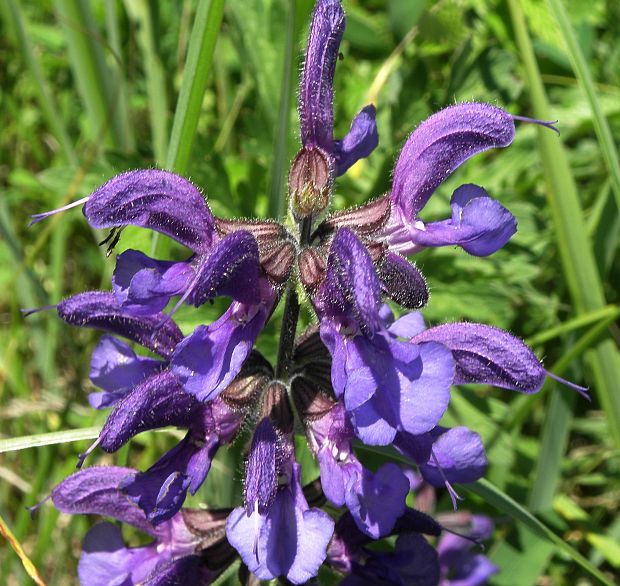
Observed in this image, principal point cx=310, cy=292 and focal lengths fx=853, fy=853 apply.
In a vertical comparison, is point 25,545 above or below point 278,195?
below

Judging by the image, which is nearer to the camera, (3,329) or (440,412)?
(440,412)

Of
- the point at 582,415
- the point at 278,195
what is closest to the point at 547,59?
the point at 582,415

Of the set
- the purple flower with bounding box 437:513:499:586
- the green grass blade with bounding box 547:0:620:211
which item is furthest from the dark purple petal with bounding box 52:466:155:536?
the green grass blade with bounding box 547:0:620:211

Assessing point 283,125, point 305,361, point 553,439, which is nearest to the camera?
point 305,361

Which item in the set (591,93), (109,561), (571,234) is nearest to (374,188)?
(571,234)

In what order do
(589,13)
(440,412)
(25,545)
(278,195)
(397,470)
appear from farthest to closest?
(589,13), (25,545), (278,195), (397,470), (440,412)

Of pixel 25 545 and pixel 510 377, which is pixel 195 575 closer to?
pixel 510 377

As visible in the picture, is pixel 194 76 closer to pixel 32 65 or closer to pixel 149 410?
pixel 149 410

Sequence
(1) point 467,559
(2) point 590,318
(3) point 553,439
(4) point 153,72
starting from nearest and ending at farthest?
1. (2) point 590,318
2. (3) point 553,439
3. (1) point 467,559
4. (4) point 153,72
